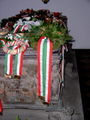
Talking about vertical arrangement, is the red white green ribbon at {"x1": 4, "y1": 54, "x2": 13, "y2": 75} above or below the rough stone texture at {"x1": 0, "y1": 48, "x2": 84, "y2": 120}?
above

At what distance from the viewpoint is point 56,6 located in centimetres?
689

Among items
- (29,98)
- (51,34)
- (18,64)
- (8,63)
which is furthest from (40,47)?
(29,98)

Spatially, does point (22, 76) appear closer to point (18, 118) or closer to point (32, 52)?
point (32, 52)

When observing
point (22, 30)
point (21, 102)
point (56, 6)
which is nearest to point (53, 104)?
point (21, 102)

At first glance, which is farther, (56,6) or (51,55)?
(56,6)

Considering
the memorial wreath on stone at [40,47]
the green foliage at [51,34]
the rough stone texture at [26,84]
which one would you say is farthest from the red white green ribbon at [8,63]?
the green foliage at [51,34]

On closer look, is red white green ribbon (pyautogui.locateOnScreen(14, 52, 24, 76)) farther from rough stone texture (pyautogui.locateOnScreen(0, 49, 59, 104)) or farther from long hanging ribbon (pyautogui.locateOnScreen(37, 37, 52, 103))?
long hanging ribbon (pyautogui.locateOnScreen(37, 37, 52, 103))

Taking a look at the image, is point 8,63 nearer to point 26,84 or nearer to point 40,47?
point 26,84

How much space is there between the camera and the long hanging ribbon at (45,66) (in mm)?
2502

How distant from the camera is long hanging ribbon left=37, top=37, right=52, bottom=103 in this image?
2.50m

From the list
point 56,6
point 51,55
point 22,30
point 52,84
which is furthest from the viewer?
point 56,6

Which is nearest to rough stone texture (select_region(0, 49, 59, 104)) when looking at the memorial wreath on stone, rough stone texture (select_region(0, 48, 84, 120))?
Answer: rough stone texture (select_region(0, 48, 84, 120))

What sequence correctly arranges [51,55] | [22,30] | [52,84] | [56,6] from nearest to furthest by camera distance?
[51,55], [52,84], [22,30], [56,6]

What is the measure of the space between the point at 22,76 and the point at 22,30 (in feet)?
2.53
